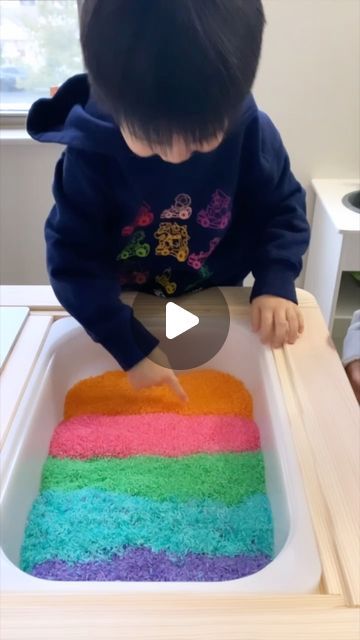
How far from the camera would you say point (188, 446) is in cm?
54

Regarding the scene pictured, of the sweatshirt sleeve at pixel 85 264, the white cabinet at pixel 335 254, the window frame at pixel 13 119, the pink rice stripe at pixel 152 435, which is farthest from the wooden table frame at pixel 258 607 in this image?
the window frame at pixel 13 119

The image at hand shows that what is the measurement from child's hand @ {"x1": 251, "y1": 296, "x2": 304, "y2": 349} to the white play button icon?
7 centimetres

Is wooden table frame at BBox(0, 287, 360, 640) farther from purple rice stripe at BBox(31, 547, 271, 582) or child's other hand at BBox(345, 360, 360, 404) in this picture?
child's other hand at BBox(345, 360, 360, 404)

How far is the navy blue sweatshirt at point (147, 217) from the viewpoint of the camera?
22.5 inches

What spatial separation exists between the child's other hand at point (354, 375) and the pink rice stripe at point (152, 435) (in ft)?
0.40

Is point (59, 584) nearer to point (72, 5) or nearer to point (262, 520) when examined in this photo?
point (262, 520)

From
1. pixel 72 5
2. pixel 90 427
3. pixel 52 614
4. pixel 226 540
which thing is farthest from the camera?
pixel 72 5

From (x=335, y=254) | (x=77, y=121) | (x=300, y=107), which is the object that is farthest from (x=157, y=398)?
(x=300, y=107)

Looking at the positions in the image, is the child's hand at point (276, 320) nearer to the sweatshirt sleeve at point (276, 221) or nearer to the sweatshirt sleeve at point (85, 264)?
the sweatshirt sleeve at point (276, 221)

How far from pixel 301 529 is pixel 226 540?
0.08 metres

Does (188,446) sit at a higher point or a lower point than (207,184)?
lower

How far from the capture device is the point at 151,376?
1.94 ft

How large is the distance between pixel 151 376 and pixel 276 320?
0.13 m

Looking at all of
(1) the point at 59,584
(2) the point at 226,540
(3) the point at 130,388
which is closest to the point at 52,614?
(1) the point at 59,584
